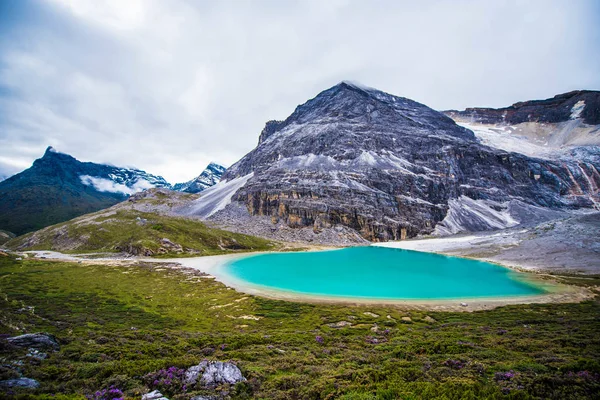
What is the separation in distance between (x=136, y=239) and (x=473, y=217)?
175 meters

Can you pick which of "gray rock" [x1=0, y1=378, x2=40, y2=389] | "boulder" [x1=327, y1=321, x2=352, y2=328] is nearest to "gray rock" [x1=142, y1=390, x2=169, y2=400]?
"gray rock" [x1=0, y1=378, x2=40, y2=389]

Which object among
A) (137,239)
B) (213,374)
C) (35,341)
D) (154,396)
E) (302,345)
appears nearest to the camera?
(154,396)

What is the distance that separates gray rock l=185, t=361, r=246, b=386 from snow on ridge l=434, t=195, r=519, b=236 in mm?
156594

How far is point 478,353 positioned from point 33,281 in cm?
5592

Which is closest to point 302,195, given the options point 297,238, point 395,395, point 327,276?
point 297,238

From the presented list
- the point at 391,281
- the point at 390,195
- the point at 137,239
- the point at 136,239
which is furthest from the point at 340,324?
the point at 390,195

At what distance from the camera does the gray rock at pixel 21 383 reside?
9502 millimetres

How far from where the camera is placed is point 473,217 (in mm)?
159500

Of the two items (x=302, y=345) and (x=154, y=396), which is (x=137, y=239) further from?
(x=154, y=396)

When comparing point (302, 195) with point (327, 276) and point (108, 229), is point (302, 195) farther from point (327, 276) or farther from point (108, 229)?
point (327, 276)

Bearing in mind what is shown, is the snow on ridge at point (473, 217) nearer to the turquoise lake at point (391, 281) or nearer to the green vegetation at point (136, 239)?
the turquoise lake at point (391, 281)

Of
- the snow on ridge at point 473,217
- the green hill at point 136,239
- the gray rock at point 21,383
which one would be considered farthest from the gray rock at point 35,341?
the snow on ridge at point 473,217

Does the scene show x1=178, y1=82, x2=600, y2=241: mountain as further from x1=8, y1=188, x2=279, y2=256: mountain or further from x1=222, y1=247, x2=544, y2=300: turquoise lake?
x1=222, y1=247, x2=544, y2=300: turquoise lake

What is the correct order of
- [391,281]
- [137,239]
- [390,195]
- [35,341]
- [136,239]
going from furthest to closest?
[390,195], [136,239], [137,239], [391,281], [35,341]
